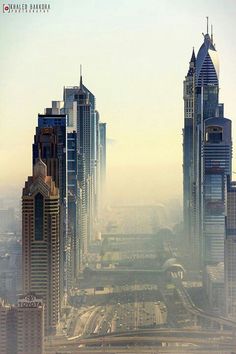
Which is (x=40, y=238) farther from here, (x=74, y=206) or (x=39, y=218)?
(x=74, y=206)

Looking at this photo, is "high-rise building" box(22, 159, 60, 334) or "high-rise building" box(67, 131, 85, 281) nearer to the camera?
"high-rise building" box(22, 159, 60, 334)

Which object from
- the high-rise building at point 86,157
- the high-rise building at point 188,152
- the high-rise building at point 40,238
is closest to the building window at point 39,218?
the high-rise building at point 40,238

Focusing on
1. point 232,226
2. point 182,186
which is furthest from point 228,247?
point 182,186

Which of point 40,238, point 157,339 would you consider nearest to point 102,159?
point 40,238

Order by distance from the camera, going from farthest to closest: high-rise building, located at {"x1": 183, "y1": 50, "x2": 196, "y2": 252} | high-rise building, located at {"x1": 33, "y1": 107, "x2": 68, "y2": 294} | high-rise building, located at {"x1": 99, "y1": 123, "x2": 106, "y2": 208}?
high-rise building, located at {"x1": 183, "y1": 50, "x2": 196, "y2": 252}, high-rise building, located at {"x1": 99, "y1": 123, "x2": 106, "y2": 208}, high-rise building, located at {"x1": 33, "y1": 107, "x2": 68, "y2": 294}

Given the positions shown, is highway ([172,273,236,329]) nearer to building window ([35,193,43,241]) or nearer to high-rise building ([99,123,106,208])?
high-rise building ([99,123,106,208])

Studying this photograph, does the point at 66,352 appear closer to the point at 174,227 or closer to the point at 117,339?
the point at 117,339

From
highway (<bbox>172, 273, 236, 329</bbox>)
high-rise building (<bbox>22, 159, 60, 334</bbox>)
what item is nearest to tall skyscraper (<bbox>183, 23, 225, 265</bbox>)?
highway (<bbox>172, 273, 236, 329</bbox>)

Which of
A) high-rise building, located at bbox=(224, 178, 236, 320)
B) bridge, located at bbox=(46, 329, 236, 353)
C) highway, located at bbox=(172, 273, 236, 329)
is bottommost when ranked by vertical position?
bridge, located at bbox=(46, 329, 236, 353)
